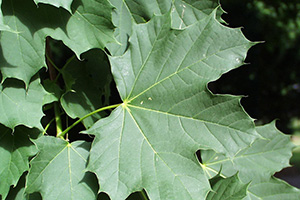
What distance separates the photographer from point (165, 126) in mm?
1453

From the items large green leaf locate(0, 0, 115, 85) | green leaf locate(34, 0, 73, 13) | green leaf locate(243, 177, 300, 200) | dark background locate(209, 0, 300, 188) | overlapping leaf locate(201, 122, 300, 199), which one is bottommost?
dark background locate(209, 0, 300, 188)

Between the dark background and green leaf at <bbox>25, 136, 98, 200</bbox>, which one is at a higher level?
green leaf at <bbox>25, 136, 98, 200</bbox>

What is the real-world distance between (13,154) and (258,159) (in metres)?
A: 1.30

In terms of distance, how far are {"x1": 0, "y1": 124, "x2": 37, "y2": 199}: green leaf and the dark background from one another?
6.64m

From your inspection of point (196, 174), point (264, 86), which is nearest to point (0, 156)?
point (196, 174)

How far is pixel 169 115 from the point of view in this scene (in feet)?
4.81

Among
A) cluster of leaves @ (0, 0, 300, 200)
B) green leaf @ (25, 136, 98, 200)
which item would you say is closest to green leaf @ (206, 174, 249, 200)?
cluster of leaves @ (0, 0, 300, 200)

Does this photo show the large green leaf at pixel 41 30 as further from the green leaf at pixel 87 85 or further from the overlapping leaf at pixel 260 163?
the overlapping leaf at pixel 260 163

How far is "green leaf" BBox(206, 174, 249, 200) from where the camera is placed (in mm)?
1551

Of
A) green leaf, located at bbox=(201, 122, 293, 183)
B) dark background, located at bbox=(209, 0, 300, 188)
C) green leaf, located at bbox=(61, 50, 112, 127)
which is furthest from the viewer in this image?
dark background, located at bbox=(209, 0, 300, 188)

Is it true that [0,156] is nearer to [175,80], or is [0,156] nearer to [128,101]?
[128,101]

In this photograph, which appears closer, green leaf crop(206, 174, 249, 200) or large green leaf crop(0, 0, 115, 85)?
large green leaf crop(0, 0, 115, 85)

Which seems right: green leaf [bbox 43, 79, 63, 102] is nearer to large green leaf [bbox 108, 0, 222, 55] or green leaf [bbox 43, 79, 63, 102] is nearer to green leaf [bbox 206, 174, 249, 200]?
large green leaf [bbox 108, 0, 222, 55]

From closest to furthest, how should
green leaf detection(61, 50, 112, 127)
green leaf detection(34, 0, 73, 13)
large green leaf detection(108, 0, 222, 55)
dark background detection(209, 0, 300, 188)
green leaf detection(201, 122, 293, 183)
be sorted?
green leaf detection(34, 0, 73, 13), large green leaf detection(108, 0, 222, 55), green leaf detection(61, 50, 112, 127), green leaf detection(201, 122, 293, 183), dark background detection(209, 0, 300, 188)
